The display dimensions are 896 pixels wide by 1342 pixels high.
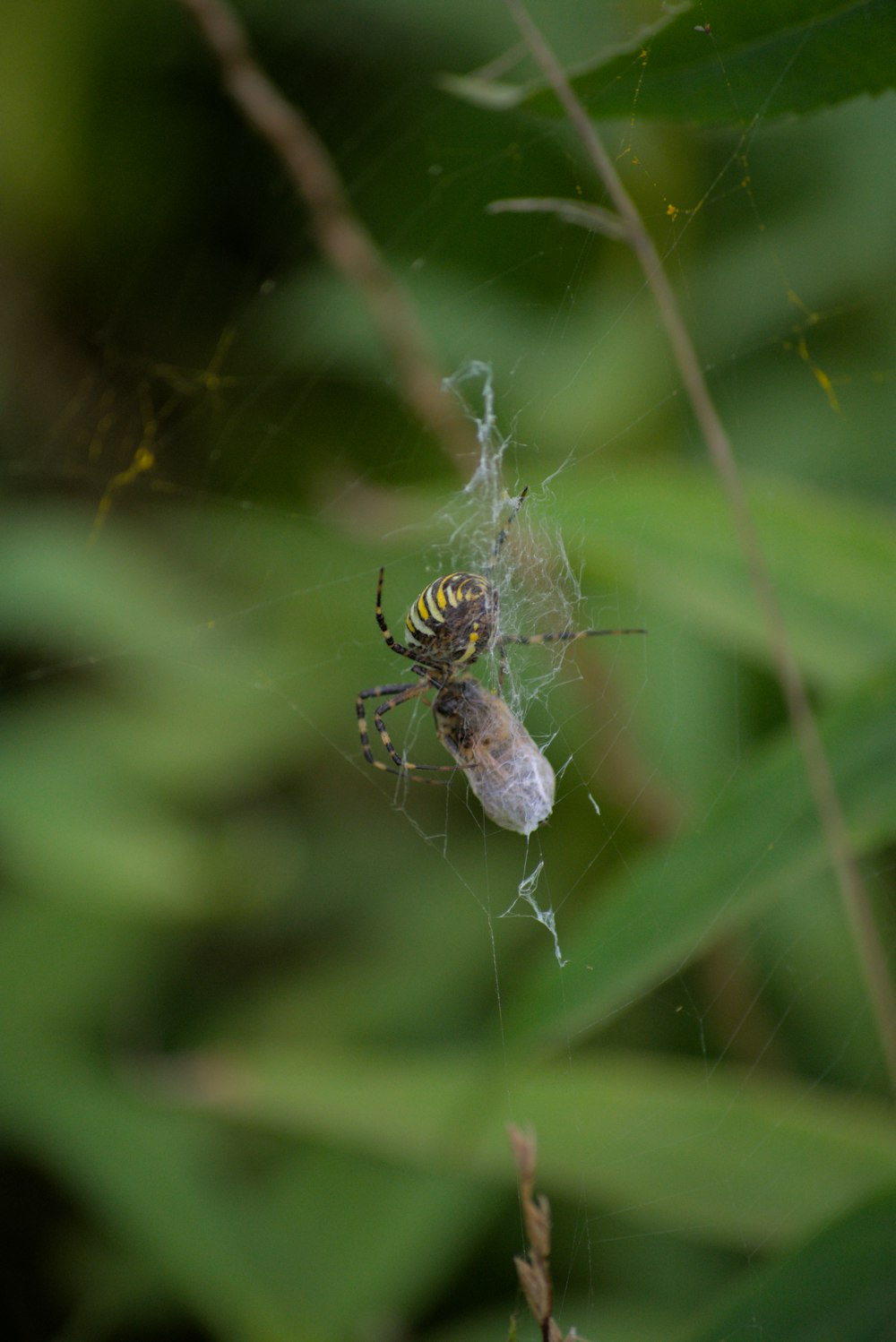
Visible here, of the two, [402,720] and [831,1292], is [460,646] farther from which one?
[831,1292]

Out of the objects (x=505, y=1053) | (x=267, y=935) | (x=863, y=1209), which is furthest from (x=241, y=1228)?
(x=863, y=1209)

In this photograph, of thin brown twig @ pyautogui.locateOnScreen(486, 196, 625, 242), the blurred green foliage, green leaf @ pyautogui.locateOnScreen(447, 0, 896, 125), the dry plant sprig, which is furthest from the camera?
the blurred green foliage

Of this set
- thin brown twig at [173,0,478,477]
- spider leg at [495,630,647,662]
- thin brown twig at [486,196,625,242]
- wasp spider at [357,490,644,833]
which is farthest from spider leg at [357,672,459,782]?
thin brown twig at [486,196,625,242]

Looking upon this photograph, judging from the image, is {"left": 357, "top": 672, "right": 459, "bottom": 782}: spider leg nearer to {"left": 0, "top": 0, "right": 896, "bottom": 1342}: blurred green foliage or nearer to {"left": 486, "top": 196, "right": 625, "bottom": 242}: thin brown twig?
{"left": 0, "top": 0, "right": 896, "bottom": 1342}: blurred green foliage

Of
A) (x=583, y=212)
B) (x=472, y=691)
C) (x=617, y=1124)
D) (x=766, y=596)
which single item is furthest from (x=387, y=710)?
(x=583, y=212)

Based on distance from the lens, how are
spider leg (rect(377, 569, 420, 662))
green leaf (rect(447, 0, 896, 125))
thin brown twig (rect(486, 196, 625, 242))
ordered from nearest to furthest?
1. green leaf (rect(447, 0, 896, 125))
2. thin brown twig (rect(486, 196, 625, 242))
3. spider leg (rect(377, 569, 420, 662))

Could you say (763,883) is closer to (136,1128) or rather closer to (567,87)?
(567,87)

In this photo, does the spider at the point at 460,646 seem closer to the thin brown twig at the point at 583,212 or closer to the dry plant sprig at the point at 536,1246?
the thin brown twig at the point at 583,212

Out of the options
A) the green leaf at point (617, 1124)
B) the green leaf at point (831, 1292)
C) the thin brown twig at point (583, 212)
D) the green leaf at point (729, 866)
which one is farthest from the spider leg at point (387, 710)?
the green leaf at point (831, 1292)
